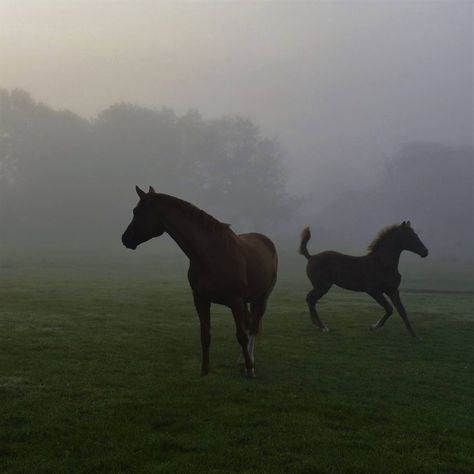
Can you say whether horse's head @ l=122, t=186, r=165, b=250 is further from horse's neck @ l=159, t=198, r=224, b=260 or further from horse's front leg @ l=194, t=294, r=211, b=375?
horse's front leg @ l=194, t=294, r=211, b=375

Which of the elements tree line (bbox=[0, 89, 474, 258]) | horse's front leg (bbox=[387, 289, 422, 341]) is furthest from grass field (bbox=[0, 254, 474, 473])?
tree line (bbox=[0, 89, 474, 258])

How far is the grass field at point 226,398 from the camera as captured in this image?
5.68 meters

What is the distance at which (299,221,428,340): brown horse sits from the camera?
48.1 feet

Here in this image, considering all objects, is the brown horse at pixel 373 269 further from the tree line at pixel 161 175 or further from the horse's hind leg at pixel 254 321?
the tree line at pixel 161 175

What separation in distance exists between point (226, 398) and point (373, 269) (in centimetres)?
825

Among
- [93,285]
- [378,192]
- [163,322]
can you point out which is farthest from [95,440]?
[378,192]

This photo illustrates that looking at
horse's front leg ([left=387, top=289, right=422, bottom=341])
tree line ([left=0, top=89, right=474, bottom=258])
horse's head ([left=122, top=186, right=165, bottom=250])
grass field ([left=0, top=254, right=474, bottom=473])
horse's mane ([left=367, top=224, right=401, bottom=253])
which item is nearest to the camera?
grass field ([left=0, top=254, right=474, bottom=473])

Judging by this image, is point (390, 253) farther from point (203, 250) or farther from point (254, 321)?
point (203, 250)

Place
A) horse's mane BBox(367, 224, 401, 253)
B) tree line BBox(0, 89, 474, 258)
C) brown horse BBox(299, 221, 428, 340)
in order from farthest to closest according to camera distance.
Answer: tree line BBox(0, 89, 474, 258) → horse's mane BBox(367, 224, 401, 253) → brown horse BBox(299, 221, 428, 340)

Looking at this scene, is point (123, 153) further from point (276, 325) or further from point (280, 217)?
point (276, 325)

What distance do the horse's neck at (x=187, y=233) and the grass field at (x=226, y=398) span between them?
2.10 m

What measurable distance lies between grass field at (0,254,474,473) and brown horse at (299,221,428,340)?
3.31 ft

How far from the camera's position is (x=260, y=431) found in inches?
251

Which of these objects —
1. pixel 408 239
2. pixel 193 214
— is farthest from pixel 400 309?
pixel 193 214
